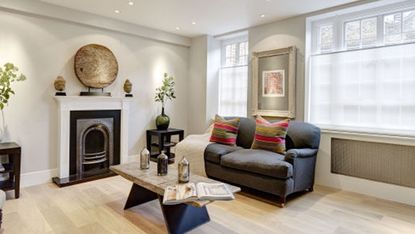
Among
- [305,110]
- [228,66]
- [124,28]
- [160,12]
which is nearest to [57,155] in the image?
[124,28]

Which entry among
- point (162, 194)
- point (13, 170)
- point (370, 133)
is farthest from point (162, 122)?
point (370, 133)

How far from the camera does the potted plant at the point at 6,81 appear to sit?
10.5 ft

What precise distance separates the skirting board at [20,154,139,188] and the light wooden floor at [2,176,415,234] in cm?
19

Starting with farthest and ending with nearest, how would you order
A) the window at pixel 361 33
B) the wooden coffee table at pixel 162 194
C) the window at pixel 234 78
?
the window at pixel 234 78
the window at pixel 361 33
the wooden coffee table at pixel 162 194

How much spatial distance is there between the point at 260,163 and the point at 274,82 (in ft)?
5.77

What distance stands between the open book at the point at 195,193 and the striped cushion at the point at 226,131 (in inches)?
69.3

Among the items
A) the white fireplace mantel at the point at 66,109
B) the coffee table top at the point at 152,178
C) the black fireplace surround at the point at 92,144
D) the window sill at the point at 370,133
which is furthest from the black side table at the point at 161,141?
the window sill at the point at 370,133

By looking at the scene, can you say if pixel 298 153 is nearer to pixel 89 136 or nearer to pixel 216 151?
pixel 216 151

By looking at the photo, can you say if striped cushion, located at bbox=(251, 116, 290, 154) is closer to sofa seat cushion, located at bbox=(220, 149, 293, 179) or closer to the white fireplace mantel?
sofa seat cushion, located at bbox=(220, 149, 293, 179)

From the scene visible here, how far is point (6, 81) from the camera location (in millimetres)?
3234

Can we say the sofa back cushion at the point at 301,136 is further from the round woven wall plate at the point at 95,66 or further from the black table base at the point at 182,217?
the round woven wall plate at the point at 95,66

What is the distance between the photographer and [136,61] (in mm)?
4773

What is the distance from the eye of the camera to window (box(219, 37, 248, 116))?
5.02 meters

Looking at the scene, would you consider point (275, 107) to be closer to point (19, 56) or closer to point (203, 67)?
point (203, 67)
